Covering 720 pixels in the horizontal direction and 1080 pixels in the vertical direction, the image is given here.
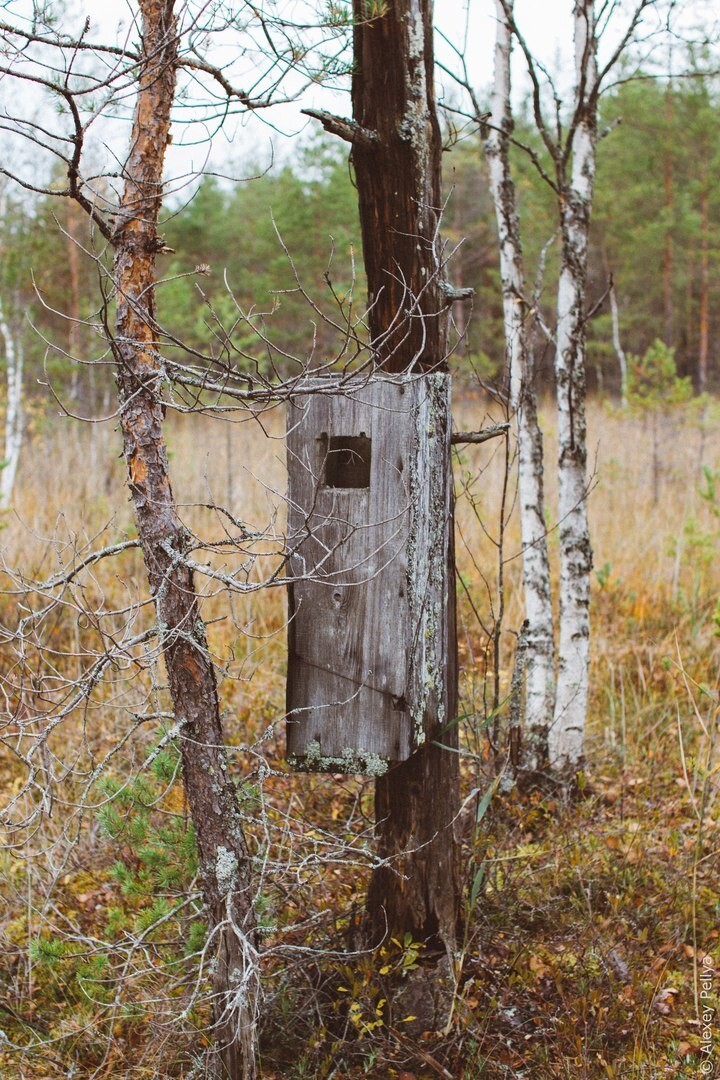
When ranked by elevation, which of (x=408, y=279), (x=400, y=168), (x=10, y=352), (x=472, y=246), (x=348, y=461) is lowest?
(x=348, y=461)

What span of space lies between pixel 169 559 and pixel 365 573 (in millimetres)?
490

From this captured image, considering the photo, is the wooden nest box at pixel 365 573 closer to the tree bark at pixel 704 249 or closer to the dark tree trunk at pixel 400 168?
the dark tree trunk at pixel 400 168

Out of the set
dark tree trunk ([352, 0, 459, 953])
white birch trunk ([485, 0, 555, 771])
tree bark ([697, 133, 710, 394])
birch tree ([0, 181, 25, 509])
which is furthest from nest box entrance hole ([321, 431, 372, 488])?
tree bark ([697, 133, 710, 394])

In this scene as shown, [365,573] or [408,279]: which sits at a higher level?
[408,279]

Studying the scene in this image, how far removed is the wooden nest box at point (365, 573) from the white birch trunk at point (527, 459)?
153cm

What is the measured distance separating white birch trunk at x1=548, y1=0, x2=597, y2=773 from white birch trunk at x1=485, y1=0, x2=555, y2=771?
0.08 meters

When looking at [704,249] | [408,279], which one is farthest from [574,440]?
[704,249]

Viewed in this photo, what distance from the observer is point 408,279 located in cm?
238

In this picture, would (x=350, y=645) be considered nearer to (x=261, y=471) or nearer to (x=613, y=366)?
(x=261, y=471)

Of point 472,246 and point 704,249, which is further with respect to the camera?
point 472,246

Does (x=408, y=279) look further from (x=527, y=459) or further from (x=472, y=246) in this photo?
(x=472, y=246)

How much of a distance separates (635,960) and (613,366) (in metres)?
21.6

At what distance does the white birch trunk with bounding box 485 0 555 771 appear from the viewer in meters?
3.70

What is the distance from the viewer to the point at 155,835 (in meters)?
2.40
